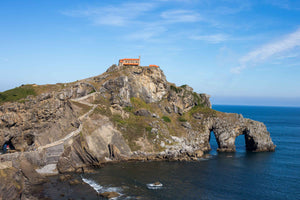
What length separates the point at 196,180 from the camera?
64250mm

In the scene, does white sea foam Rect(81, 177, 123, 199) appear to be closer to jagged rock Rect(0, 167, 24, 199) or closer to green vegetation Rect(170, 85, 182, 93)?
jagged rock Rect(0, 167, 24, 199)

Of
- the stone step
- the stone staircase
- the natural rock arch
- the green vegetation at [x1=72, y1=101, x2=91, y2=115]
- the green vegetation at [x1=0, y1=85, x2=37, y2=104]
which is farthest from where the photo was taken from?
the natural rock arch

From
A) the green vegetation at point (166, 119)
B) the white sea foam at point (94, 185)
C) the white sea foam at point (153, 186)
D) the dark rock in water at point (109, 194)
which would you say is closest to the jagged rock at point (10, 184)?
the white sea foam at point (94, 185)

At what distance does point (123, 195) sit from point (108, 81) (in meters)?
61.7

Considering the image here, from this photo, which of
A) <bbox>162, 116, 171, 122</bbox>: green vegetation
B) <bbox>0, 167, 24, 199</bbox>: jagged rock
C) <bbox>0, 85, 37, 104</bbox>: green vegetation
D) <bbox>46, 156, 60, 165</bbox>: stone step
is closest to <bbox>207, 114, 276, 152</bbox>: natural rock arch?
<bbox>162, 116, 171, 122</bbox>: green vegetation

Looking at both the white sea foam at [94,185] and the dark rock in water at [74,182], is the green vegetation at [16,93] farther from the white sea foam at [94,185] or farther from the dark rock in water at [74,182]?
the white sea foam at [94,185]

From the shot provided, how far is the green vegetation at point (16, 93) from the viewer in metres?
88.2

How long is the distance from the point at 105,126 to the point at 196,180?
123 ft

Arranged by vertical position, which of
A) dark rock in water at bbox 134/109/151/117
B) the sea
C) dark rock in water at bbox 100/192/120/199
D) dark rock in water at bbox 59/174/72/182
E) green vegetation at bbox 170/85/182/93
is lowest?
the sea

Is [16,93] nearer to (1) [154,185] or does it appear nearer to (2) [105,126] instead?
(2) [105,126]

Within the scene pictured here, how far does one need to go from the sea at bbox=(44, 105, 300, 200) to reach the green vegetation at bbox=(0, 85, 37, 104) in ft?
147

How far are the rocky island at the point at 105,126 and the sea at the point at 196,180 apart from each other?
6.36m

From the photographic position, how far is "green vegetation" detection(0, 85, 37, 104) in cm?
8818

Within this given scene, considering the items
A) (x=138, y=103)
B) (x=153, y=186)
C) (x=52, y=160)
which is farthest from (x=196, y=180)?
(x=138, y=103)
